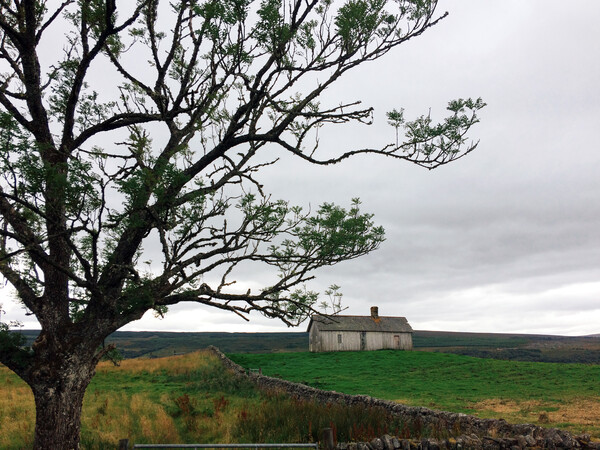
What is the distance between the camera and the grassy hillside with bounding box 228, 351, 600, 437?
1983 centimetres

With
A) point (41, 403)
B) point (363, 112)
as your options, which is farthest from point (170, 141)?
point (41, 403)

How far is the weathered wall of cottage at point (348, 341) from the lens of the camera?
56.5 metres

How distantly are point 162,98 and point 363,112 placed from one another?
558 cm

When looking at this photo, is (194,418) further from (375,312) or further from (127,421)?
(375,312)

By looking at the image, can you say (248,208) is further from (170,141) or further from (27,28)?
(27,28)

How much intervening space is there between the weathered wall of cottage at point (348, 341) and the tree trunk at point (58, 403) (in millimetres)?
47083

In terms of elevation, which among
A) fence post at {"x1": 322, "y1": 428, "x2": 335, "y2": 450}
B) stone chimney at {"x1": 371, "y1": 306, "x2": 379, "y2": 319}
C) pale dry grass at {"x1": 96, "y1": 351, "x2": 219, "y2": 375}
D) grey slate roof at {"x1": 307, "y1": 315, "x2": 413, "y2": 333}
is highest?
stone chimney at {"x1": 371, "y1": 306, "x2": 379, "y2": 319}

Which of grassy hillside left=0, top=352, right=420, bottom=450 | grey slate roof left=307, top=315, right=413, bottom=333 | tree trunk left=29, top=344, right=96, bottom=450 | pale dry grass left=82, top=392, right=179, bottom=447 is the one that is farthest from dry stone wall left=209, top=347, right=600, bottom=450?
grey slate roof left=307, top=315, right=413, bottom=333

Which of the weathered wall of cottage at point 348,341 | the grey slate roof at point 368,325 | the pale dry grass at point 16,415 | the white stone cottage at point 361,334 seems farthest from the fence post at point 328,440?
the weathered wall of cottage at point 348,341

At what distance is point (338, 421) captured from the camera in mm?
15336

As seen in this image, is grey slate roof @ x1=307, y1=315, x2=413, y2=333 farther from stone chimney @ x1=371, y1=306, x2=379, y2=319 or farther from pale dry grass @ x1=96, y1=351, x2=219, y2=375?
pale dry grass @ x1=96, y1=351, x2=219, y2=375

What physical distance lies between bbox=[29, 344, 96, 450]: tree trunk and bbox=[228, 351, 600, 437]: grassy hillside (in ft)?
47.3

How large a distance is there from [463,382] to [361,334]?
2655 centimetres

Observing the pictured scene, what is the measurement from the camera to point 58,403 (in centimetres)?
1046
